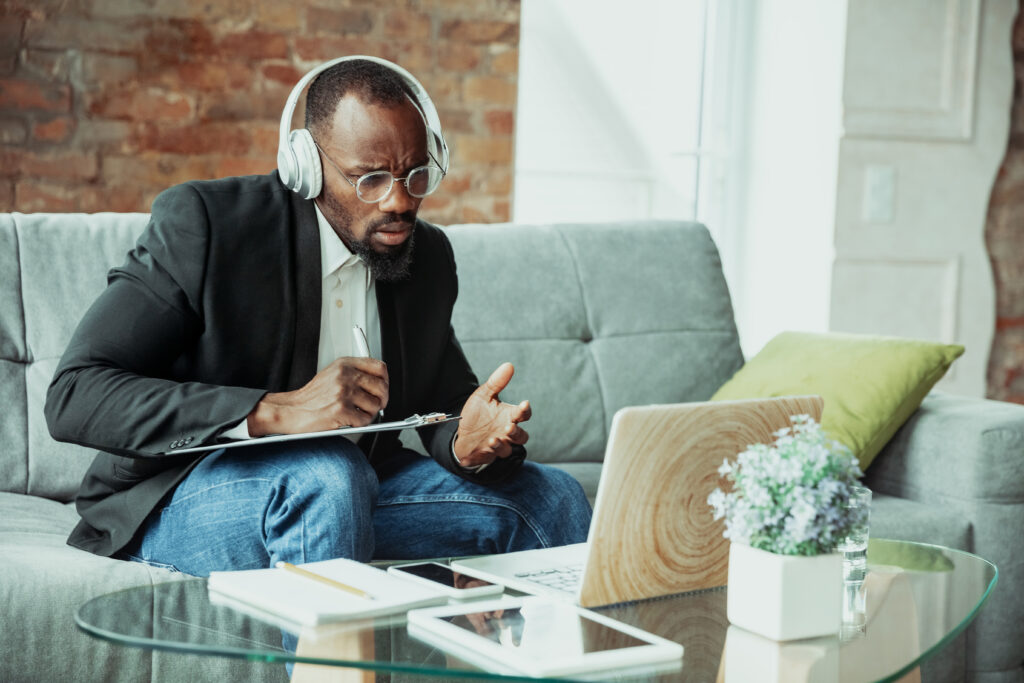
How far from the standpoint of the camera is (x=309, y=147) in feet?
5.28

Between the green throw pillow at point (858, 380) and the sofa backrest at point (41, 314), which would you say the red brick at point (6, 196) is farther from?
the green throw pillow at point (858, 380)

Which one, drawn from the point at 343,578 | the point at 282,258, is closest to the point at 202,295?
the point at 282,258

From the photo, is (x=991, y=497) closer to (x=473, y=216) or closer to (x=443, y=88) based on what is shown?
(x=473, y=216)

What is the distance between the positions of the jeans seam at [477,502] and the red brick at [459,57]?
1584 mm

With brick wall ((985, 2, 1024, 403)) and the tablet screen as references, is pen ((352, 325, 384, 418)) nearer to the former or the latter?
the tablet screen

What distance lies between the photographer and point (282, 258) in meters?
1.63

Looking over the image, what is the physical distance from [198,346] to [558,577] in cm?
61

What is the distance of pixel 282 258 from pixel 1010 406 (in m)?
1.42

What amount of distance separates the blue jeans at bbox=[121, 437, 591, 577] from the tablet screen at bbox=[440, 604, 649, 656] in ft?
0.98

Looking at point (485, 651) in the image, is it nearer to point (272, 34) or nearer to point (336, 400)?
point (336, 400)

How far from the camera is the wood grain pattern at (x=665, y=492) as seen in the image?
1157 mm

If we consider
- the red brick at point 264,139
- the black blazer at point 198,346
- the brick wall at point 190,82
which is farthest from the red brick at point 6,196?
Answer: the black blazer at point 198,346

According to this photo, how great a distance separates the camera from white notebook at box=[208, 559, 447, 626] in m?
1.07

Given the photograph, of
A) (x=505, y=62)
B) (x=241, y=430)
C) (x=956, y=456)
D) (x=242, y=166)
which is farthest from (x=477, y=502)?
(x=505, y=62)
